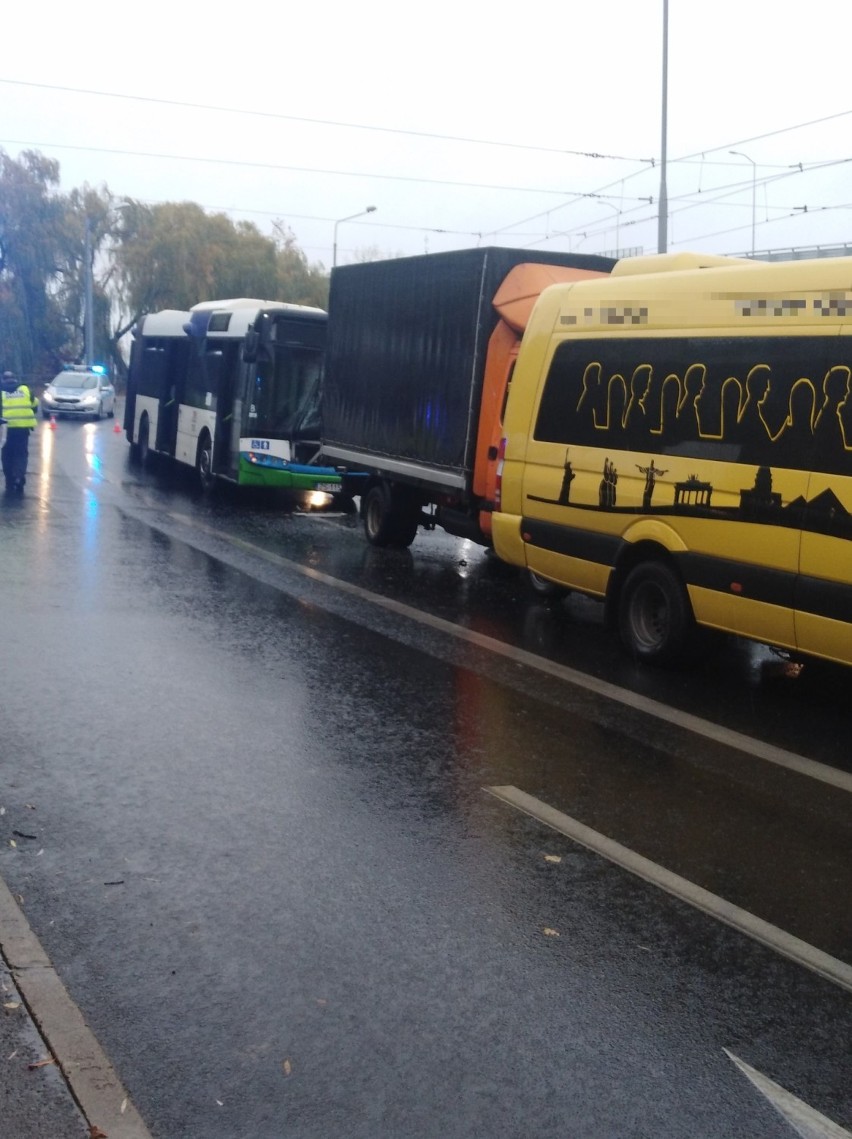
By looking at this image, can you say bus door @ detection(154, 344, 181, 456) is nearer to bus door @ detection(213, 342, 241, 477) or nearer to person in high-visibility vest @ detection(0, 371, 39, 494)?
bus door @ detection(213, 342, 241, 477)

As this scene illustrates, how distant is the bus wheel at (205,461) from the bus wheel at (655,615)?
1247cm

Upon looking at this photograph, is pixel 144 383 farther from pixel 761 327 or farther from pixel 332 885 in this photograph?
pixel 332 885

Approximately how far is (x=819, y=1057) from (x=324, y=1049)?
144 centimetres

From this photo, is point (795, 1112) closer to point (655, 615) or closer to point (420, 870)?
point (420, 870)

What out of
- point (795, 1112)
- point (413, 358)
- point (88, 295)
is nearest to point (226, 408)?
point (413, 358)

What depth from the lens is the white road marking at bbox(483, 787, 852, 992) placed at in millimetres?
4656

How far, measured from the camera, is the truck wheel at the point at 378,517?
15266 mm

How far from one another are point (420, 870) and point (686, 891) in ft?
3.41

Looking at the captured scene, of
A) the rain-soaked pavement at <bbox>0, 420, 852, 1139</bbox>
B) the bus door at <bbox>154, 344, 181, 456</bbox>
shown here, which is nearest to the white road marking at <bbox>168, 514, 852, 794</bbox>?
the rain-soaked pavement at <bbox>0, 420, 852, 1139</bbox>

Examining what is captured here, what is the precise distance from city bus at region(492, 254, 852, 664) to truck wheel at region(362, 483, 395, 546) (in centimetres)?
416

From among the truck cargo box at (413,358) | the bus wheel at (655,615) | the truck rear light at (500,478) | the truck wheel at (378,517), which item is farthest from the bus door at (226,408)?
the bus wheel at (655,615)

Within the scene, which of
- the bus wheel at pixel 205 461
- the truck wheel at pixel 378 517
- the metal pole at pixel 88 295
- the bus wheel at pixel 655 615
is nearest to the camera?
the bus wheel at pixel 655 615

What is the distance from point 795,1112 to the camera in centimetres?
363

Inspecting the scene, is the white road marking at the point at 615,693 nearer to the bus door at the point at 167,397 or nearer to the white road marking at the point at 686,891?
the white road marking at the point at 686,891
